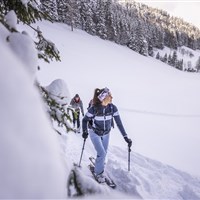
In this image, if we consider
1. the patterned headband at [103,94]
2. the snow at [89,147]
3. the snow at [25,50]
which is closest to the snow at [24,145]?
the snow at [89,147]

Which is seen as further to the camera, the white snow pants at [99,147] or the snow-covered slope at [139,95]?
the snow-covered slope at [139,95]

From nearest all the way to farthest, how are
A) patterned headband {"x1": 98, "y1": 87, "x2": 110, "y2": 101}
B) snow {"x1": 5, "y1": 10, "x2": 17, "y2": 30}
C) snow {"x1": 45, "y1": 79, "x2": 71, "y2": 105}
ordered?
1. snow {"x1": 5, "y1": 10, "x2": 17, "y2": 30}
2. snow {"x1": 45, "y1": 79, "x2": 71, "y2": 105}
3. patterned headband {"x1": 98, "y1": 87, "x2": 110, "y2": 101}

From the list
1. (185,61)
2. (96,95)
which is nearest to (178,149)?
(96,95)

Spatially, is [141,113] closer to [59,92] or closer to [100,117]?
[100,117]

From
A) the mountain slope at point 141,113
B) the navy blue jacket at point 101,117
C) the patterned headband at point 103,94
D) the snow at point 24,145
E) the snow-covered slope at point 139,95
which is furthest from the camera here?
the snow-covered slope at point 139,95

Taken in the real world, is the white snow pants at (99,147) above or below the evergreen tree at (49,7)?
below

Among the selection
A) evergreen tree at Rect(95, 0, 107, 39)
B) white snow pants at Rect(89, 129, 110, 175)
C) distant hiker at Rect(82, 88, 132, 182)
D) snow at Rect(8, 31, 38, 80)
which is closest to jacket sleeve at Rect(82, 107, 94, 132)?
distant hiker at Rect(82, 88, 132, 182)

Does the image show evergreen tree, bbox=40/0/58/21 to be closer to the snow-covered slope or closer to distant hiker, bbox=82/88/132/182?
distant hiker, bbox=82/88/132/182

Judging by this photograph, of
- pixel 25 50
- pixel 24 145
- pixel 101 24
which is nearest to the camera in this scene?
pixel 24 145

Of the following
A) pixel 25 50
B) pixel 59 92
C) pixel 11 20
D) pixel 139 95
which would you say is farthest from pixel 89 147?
pixel 139 95

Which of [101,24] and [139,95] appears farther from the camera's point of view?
[101,24]

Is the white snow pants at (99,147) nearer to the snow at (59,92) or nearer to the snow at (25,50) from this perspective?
the snow at (59,92)

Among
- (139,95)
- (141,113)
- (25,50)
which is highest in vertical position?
(139,95)

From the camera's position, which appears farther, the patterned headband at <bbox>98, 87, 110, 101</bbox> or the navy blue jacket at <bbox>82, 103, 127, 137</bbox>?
the navy blue jacket at <bbox>82, 103, 127, 137</bbox>
